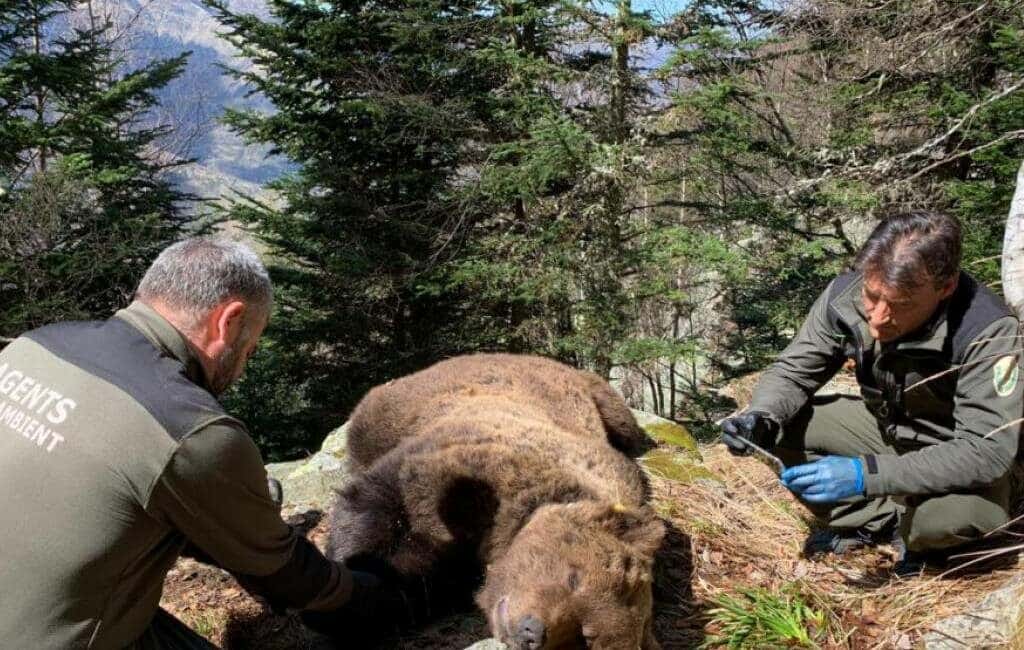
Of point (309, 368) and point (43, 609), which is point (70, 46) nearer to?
point (309, 368)

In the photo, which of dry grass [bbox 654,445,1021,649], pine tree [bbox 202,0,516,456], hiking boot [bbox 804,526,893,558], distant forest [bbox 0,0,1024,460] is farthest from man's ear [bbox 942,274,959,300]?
pine tree [bbox 202,0,516,456]

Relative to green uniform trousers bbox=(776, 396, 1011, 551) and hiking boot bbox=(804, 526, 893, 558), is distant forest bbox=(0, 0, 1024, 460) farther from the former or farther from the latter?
hiking boot bbox=(804, 526, 893, 558)

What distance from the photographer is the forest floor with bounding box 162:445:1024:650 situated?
2.82 meters

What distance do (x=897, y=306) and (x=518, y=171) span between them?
7865 mm

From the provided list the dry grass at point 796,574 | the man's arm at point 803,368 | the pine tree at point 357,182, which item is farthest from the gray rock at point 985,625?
the pine tree at point 357,182

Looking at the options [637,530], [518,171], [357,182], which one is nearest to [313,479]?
[637,530]

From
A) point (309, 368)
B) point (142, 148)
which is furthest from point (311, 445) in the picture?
point (142, 148)

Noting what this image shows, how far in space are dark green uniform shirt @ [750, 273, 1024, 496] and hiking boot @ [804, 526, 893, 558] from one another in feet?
1.62

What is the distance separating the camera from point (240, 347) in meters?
2.45

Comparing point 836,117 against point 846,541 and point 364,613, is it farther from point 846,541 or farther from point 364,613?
point 364,613

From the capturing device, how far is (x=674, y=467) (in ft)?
15.6

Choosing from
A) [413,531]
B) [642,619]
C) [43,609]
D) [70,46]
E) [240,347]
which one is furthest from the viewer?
[70,46]

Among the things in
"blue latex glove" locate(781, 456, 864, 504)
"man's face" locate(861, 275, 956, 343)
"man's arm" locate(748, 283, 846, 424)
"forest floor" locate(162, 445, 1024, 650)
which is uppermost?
"man's face" locate(861, 275, 956, 343)

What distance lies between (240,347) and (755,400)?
2.57 meters
